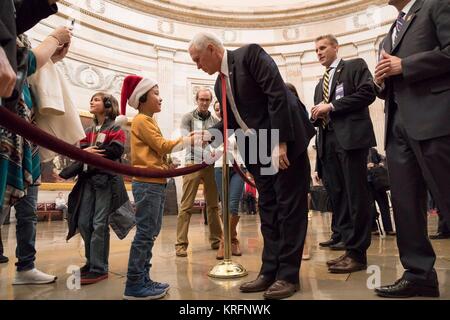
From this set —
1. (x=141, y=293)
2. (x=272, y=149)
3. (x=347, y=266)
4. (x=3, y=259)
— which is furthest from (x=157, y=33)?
(x=141, y=293)

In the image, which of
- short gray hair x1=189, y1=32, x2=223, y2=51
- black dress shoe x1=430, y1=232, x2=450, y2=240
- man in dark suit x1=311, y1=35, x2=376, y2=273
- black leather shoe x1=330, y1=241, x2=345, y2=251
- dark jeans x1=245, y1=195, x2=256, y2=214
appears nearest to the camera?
short gray hair x1=189, y1=32, x2=223, y2=51

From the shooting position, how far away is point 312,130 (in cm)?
267

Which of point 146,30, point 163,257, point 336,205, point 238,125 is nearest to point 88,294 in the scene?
point 163,257

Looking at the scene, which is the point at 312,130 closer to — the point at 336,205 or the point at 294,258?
the point at 294,258

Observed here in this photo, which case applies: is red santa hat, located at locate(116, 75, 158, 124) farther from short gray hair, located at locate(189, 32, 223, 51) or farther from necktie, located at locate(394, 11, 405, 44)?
necktie, located at locate(394, 11, 405, 44)

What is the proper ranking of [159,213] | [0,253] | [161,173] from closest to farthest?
[161,173] → [159,213] → [0,253]

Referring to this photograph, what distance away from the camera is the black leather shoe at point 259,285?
2.39 meters

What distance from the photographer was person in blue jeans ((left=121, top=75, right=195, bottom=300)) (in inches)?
91.0

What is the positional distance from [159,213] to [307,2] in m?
17.0

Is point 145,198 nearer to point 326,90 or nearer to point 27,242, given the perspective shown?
point 27,242

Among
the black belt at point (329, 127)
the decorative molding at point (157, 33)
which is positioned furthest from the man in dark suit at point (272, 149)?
the decorative molding at point (157, 33)

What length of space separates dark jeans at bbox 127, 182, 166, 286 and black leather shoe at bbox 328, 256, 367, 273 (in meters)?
1.55

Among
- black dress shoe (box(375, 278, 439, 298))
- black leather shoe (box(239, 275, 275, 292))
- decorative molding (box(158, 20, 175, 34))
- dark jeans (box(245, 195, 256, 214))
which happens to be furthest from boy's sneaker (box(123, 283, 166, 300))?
decorative molding (box(158, 20, 175, 34))

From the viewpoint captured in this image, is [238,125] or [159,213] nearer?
[159,213]
